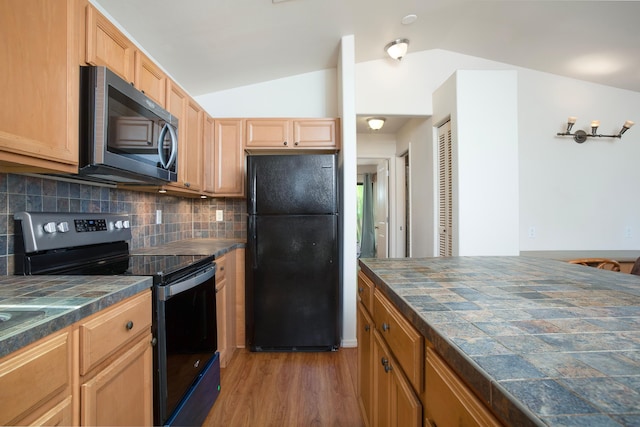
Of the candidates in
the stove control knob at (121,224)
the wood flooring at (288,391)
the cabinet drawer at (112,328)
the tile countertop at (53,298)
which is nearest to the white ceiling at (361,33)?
the stove control knob at (121,224)

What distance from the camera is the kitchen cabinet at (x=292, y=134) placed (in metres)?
2.73

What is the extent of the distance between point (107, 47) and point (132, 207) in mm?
1048

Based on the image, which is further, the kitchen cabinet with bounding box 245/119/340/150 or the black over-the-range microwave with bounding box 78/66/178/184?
the kitchen cabinet with bounding box 245/119/340/150

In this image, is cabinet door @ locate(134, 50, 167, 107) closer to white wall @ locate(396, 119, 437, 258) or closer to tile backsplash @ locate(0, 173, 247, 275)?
tile backsplash @ locate(0, 173, 247, 275)

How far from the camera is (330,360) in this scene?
7.44 feet

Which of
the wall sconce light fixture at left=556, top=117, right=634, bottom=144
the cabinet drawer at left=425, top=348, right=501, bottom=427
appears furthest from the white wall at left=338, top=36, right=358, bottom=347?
the wall sconce light fixture at left=556, top=117, right=634, bottom=144

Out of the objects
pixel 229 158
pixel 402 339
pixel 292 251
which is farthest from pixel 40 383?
pixel 229 158

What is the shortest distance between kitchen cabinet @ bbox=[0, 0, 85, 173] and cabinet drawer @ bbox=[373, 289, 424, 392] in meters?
1.32

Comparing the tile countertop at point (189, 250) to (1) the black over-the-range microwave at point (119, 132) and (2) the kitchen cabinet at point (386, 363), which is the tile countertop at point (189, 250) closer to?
(1) the black over-the-range microwave at point (119, 132)

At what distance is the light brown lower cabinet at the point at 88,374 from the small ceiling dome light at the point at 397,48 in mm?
2809

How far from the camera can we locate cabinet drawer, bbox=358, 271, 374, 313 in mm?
1326

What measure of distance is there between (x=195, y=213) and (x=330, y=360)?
1.90 metres

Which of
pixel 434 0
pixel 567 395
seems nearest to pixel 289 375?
pixel 567 395

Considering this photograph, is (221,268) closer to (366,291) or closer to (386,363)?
(366,291)
